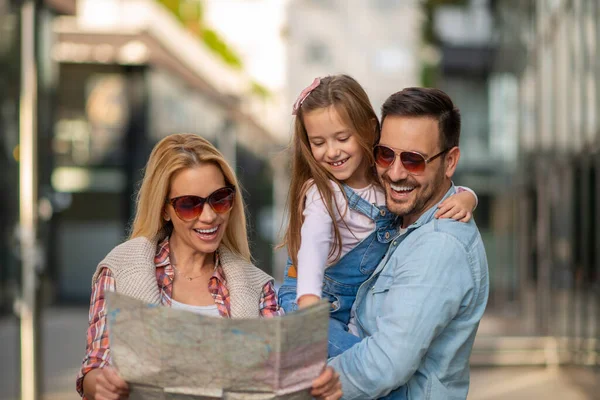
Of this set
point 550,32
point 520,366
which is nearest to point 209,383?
point 520,366

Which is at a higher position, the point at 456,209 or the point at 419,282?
the point at 456,209

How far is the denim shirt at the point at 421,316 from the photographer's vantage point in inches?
89.5

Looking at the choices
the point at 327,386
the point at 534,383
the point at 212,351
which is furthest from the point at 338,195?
the point at 534,383

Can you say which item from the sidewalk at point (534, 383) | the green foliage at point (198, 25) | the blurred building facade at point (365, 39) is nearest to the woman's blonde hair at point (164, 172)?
the sidewalk at point (534, 383)

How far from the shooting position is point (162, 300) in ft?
8.21

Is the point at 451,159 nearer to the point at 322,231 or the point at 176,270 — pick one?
the point at 322,231

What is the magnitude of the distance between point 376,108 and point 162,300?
216 inches

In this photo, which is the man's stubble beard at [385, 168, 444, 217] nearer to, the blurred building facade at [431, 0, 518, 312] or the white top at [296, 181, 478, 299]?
the white top at [296, 181, 478, 299]

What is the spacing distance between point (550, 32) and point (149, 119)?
7673mm

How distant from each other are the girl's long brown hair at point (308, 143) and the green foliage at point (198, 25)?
68.2 feet

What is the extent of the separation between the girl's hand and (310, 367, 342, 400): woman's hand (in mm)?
520

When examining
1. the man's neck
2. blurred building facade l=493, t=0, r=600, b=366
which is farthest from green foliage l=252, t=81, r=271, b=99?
the man's neck

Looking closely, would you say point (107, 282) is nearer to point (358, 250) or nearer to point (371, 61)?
point (358, 250)

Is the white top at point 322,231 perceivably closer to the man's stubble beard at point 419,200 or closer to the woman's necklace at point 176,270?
the man's stubble beard at point 419,200
